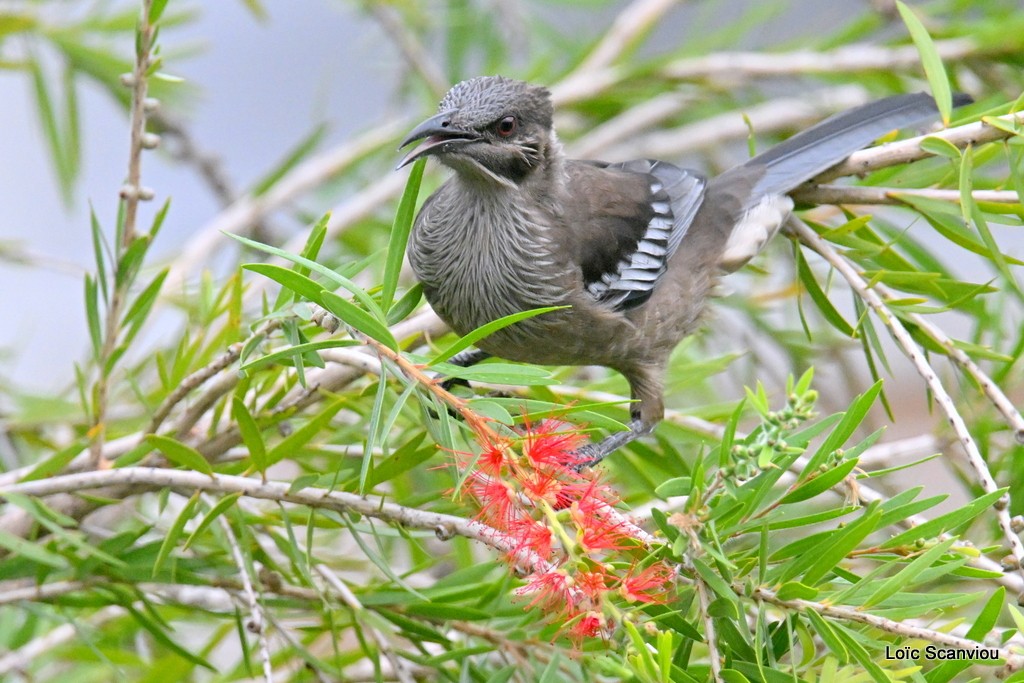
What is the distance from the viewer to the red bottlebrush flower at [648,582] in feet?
3.61

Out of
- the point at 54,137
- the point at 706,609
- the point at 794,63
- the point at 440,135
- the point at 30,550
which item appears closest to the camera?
the point at 706,609

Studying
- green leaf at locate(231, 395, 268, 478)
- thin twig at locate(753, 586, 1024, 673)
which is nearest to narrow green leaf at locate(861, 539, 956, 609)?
thin twig at locate(753, 586, 1024, 673)

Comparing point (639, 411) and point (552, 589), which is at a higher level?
point (639, 411)

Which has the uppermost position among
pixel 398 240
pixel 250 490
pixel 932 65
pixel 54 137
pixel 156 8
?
pixel 54 137

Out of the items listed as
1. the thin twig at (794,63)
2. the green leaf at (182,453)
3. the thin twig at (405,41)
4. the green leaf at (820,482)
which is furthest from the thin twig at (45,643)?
the thin twig at (794,63)

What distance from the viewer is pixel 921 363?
1535mm

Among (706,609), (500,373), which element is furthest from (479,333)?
(706,609)

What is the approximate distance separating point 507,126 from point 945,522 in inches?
44.3

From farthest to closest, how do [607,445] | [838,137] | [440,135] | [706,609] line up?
1. [838,137]
2. [607,445]
3. [440,135]
4. [706,609]

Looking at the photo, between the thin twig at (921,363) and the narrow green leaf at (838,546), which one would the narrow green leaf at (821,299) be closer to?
the thin twig at (921,363)

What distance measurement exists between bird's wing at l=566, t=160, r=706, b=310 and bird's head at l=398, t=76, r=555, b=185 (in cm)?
18

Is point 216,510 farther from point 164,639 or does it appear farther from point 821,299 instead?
point 821,299

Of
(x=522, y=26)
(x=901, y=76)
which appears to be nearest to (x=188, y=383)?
(x=901, y=76)

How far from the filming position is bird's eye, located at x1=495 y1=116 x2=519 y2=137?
1976mm
